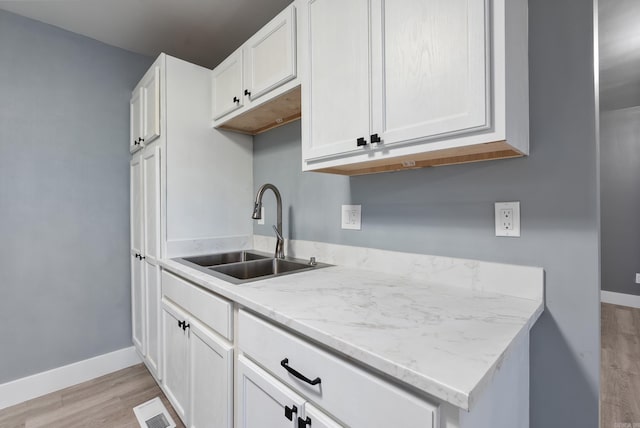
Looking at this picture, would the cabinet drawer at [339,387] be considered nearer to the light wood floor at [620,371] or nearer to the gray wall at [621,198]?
the light wood floor at [620,371]

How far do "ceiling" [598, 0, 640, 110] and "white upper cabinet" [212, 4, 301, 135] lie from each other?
2.02 meters

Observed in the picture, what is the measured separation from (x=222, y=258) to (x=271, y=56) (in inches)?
49.8

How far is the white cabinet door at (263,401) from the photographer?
2.70 feet

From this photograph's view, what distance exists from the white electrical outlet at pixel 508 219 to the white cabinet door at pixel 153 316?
182 cm

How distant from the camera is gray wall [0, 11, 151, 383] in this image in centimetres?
193

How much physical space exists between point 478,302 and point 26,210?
267cm

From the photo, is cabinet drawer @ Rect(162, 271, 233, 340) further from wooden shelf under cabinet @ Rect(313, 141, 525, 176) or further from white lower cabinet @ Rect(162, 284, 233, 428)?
wooden shelf under cabinet @ Rect(313, 141, 525, 176)

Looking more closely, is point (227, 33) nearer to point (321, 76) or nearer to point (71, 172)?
point (321, 76)

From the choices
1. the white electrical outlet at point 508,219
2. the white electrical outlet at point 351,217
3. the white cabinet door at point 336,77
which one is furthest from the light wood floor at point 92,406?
the white electrical outlet at point 508,219

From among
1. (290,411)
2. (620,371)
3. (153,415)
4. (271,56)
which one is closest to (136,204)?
(153,415)

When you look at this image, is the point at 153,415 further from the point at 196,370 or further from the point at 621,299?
the point at 621,299

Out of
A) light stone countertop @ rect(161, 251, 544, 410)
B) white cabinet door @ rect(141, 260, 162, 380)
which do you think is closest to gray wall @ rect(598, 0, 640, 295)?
light stone countertop @ rect(161, 251, 544, 410)

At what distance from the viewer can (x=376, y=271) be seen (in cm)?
140

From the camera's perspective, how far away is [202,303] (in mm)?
1304
